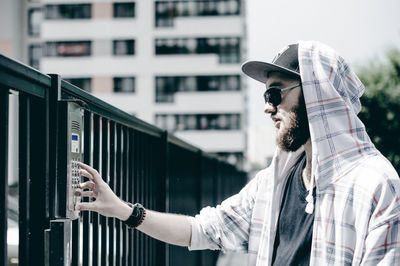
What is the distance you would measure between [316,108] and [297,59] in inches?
14.6

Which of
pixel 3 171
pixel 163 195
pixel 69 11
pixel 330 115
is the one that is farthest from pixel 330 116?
pixel 69 11

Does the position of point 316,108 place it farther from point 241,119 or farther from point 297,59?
point 241,119

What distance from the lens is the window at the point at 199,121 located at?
45531 mm

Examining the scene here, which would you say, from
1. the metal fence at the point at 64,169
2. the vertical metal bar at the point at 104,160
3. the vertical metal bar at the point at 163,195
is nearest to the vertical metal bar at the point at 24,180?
the metal fence at the point at 64,169

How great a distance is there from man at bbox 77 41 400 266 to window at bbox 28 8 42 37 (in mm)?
49605

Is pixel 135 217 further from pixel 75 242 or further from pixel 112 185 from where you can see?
pixel 75 242

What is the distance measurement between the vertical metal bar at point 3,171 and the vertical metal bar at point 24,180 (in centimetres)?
14

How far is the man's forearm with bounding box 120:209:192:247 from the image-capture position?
9.19 ft

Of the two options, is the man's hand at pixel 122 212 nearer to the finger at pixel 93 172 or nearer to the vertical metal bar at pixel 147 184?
the finger at pixel 93 172

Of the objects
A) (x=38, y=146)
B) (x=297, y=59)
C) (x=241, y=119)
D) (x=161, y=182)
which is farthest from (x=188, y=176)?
(x=241, y=119)

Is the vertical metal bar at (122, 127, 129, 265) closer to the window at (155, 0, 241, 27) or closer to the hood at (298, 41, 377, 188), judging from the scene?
the hood at (298, 41, 377, 188)

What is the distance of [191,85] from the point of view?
46.1m

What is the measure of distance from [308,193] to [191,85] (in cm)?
4375

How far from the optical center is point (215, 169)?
973 cm
